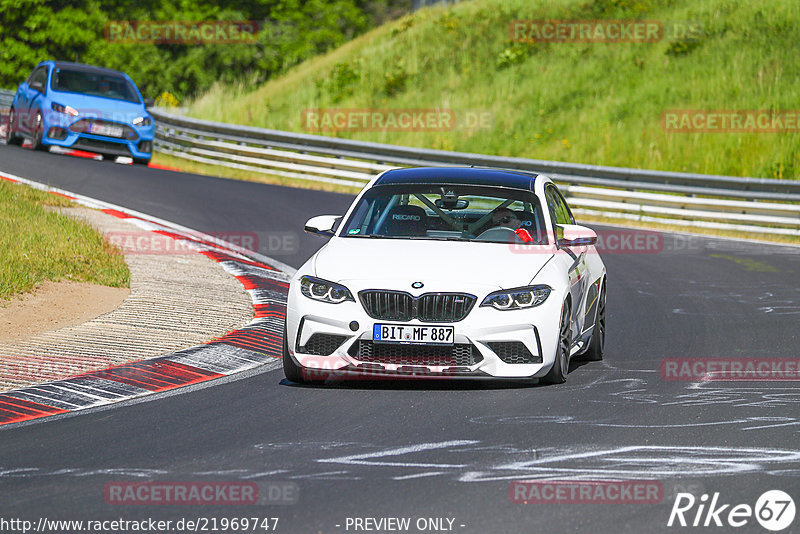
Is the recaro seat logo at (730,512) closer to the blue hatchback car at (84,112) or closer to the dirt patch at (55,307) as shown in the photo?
the dirt patch at (55,307)

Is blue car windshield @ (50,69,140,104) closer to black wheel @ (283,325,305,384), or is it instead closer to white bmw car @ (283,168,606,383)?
white bmw car @ (283,168,606,383)

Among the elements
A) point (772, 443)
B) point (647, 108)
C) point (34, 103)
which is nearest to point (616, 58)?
point (647, 108)

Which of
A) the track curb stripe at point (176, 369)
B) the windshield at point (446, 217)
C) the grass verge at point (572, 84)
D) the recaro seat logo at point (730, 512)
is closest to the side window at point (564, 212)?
the windshield at point (446, 217)

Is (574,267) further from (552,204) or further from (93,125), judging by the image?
(93,125)

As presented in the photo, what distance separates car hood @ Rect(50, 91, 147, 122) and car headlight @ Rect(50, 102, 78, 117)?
0.19 feet

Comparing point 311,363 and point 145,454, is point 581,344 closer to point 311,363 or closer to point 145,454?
point 311,363

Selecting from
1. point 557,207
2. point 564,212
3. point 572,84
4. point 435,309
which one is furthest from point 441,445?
point 572,84

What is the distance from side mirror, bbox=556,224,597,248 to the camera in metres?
9.37

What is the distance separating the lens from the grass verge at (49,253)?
39.3 ft

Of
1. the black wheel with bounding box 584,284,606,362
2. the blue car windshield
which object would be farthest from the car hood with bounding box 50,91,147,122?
the black wheel with bounding box 584,284,606,362

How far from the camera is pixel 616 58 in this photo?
37.0 metres

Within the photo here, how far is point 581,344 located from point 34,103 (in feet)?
58.3

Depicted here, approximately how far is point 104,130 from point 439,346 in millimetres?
17470

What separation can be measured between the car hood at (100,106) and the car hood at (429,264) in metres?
16.1
